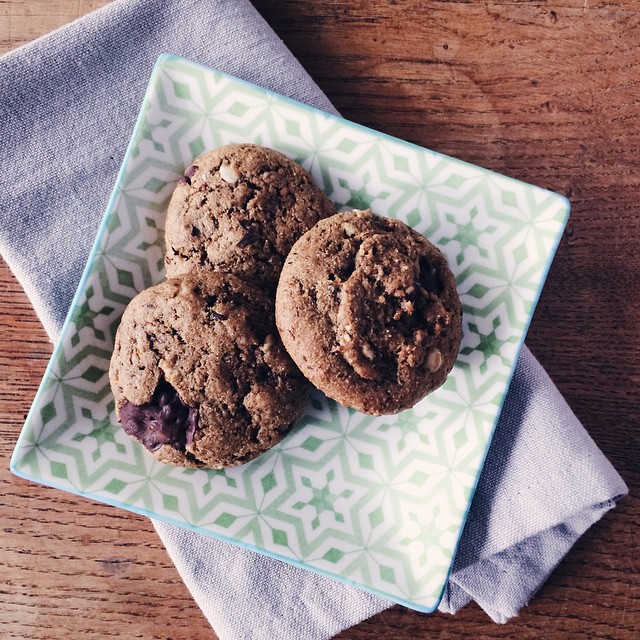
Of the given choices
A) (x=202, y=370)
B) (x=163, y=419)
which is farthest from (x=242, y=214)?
A: (x=163, y=419)

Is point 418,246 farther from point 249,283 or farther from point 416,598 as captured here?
point 416,598

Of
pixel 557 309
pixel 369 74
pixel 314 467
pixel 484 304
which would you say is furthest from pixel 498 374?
pixel 369 74

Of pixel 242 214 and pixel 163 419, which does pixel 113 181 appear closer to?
pixel 242 214

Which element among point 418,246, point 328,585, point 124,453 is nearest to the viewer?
point 418,246

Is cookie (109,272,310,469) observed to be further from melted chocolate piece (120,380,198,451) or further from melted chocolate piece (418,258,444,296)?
melted chocolate piece (418,258,444,296)

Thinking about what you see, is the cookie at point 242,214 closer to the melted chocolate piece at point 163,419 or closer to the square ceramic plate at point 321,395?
the square ceramic plate at point 321,395

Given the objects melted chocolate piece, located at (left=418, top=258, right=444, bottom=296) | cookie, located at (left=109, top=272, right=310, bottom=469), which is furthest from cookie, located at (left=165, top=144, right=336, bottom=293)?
melted chocolate piece, located at (left=418, top=258, right=444, bottom=296)

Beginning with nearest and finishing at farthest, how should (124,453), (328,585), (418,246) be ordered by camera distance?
(418,246) < (124,453) < (328,585)
